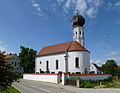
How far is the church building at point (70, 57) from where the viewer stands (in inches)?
1426

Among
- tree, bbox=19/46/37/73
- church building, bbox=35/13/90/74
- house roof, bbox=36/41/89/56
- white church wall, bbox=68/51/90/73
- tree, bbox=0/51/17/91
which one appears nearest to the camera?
tree, bbox=0/51/17/91

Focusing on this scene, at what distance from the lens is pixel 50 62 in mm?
41719

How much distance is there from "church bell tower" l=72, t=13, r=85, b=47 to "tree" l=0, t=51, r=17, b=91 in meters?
39.2

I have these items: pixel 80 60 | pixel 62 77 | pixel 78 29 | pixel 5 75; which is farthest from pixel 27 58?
pixel 5 75

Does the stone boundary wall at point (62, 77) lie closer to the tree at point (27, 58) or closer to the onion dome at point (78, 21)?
the tree at point (27, 58)

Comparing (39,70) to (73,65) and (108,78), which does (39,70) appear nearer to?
(73,65)

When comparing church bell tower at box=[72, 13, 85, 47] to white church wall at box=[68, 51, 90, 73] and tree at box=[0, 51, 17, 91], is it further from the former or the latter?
tree at box=[0, 51, 17, 91]

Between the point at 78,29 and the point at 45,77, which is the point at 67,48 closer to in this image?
the point at 78,29

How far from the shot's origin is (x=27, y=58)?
49.5m

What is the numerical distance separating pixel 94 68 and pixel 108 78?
30782mm

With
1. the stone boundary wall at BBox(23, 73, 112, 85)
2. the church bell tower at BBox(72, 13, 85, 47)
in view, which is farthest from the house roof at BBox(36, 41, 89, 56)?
the stone boundary wall at BBox(23, 73, 112, 85)

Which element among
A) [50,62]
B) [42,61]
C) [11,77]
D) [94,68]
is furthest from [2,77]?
[94,68]

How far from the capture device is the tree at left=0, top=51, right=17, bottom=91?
23.1 feet

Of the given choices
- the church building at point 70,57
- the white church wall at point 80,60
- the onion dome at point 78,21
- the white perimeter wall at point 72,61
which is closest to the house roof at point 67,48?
the church building at point 70,57
